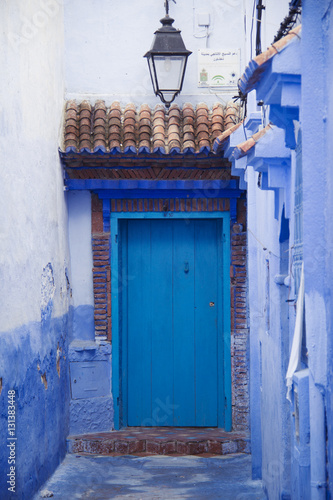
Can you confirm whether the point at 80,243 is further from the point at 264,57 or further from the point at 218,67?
the point at 264,57

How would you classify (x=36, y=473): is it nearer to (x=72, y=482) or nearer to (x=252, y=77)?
(x=72, y=482)

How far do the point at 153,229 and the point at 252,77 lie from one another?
192 inches

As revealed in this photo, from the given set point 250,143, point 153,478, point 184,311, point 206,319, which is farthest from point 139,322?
point 250,143

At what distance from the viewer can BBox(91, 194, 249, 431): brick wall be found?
801 cm

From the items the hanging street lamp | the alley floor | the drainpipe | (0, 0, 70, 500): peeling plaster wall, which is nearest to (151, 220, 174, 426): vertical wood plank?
the alley floor

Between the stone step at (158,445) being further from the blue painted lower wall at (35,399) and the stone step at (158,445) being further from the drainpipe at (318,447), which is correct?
the drainpipe at (318,447)

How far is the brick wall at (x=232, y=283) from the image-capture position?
26.3 ft

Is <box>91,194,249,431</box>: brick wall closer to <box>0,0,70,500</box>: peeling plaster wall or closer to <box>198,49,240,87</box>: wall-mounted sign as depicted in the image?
<box>0,0,70,500</box>: peeling plaster wall

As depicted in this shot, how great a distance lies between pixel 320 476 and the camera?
3.10 meters

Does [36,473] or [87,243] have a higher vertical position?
[87,243]

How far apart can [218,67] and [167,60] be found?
942 millimetres

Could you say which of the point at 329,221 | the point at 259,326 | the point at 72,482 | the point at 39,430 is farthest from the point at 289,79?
the point at 72,482

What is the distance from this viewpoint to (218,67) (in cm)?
813

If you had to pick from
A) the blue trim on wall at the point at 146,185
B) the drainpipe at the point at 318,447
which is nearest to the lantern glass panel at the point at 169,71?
the blue trim on wall at the point at 146,185
